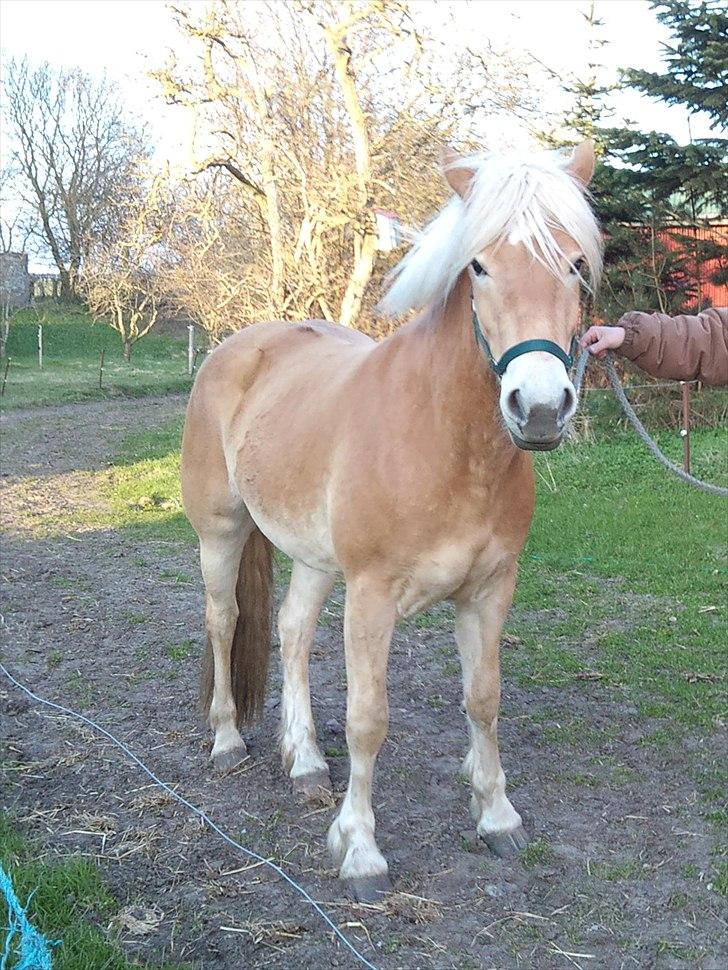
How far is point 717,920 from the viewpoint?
258 cm

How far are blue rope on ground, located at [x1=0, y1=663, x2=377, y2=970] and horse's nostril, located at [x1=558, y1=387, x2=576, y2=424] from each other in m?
1.57

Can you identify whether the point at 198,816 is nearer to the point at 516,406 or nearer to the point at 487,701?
the point at 487,701

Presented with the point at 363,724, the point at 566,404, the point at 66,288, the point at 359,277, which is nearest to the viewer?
the point at 566,404

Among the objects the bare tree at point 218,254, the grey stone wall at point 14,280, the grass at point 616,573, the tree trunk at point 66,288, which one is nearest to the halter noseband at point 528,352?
the grass at point 616,573

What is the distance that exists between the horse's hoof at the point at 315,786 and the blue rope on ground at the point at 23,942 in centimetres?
115

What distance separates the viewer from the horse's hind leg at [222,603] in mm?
3838

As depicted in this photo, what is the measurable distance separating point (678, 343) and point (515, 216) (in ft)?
3.29

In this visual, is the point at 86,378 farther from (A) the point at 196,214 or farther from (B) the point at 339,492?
(B) the point at 339,492

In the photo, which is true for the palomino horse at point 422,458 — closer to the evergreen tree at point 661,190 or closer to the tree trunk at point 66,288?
the evergreen tree at point 661,190

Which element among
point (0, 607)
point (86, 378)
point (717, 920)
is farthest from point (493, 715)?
point (86, 378)

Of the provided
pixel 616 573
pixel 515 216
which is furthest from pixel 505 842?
pixel 616 573

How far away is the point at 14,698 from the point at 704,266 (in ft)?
35.5

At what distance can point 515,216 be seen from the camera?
7.39ft

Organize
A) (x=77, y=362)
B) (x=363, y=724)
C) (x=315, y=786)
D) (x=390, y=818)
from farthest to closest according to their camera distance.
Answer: (x=77, y=362)
(x=315, y=786)
(x=390, y=818)
(x=363, y=724)
